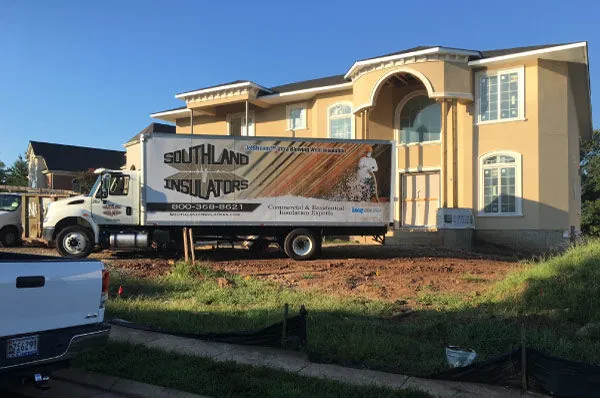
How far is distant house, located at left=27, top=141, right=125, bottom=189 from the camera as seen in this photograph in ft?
177

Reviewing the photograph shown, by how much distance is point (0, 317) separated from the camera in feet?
13.0

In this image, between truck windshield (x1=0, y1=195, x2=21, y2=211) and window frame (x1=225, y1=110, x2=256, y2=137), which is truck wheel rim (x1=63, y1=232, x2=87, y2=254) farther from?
window frame (x1=225, y1=110, x2=256, y2=137)

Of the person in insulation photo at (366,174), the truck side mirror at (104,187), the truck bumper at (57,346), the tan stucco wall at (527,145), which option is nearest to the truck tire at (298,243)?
the person in insulation photo at (366,174)

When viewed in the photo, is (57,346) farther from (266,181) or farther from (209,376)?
(266,181)

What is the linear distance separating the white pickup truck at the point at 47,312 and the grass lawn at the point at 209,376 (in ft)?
3.09

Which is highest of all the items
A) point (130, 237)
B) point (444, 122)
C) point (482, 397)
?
point (444, 122)

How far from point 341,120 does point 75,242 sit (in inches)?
503

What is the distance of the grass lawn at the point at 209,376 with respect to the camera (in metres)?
4.91

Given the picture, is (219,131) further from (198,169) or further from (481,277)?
(481,277)

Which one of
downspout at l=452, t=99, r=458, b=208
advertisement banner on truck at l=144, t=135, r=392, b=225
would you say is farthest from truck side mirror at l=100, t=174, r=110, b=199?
downspout at l=452, t=99, r=458, b=208

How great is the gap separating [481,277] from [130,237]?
9.62 metres

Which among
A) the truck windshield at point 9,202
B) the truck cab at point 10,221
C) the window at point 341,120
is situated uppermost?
the window at point 341,120

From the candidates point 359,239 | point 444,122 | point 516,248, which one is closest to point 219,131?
point 359,239

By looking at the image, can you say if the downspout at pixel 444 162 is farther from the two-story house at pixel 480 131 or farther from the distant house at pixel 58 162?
the distant house at pixel 58 162
